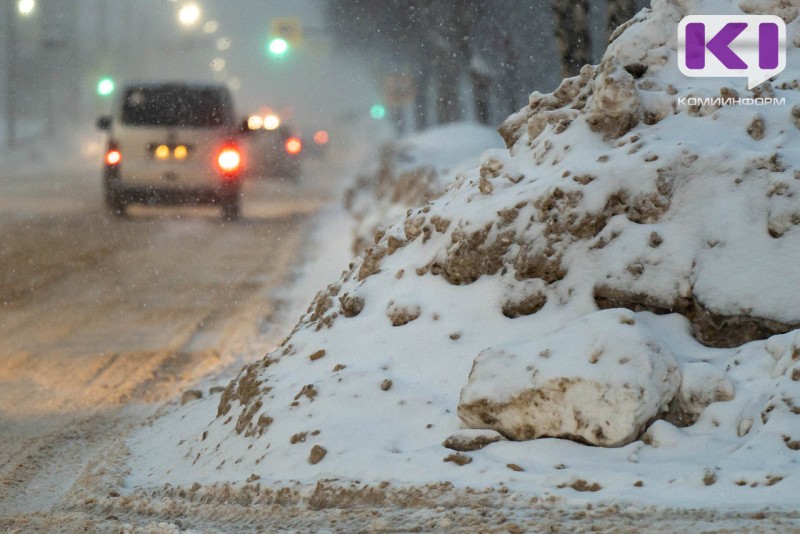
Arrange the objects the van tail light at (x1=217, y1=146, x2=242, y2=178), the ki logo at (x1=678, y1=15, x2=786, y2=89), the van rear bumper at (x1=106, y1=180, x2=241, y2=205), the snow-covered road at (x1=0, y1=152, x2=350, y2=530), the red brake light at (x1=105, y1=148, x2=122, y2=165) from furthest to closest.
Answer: the red brake light at (x1=105, y1=148, x2=122, y2=165) → the van rear bumper at (x1=106, y1=180, x2=241, y2=205) → the van tail light at (x1=217, y1=146, x2=242, y2=178) → the ki logo at (x1=678, y1=15, x2=786, y2=89) → the snow-covered road at (x1=0, y1=152, x2=350, y2=530)

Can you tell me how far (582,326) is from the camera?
5.41 m

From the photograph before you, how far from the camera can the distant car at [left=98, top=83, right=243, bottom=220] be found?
1934cm

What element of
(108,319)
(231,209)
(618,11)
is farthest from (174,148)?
(618,11)

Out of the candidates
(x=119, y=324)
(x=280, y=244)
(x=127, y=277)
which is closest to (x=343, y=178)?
(x=280, y=244)

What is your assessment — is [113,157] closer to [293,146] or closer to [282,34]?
[293,146]

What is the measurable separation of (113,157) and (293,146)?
13420mm

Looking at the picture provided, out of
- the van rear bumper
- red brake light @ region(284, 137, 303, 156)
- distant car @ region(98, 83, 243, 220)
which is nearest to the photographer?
distant car @ region(98, 83, 243, 220)

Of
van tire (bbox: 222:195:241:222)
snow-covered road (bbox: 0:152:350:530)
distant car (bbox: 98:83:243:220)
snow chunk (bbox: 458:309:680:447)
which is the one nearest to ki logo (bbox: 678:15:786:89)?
snow chunk (bbox: 458:309:680:447)

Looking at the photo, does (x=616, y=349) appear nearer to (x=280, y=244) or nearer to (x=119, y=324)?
(x=119, y=324)

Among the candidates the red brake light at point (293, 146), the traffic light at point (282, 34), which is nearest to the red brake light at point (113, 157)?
the red brake light at point (293, 146)

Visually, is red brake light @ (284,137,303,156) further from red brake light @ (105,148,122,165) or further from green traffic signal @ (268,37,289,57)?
red brake light @ (105,148,122,165)

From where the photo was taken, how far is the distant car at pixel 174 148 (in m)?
19.3

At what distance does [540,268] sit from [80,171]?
31.6 metres

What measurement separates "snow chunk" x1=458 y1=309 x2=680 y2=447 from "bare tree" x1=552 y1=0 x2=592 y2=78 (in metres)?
10.1
